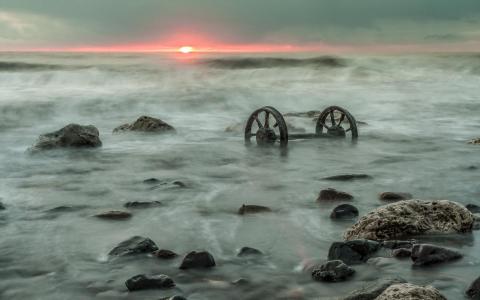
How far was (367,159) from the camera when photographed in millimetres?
16500

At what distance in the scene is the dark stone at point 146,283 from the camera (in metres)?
6.37

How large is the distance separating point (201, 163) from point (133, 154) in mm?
2415

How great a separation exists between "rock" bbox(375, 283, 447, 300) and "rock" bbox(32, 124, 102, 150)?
14348 millimetres

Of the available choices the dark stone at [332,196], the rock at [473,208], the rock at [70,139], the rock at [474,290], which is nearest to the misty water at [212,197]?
the rock at [474,290]

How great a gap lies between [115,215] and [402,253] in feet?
15.2

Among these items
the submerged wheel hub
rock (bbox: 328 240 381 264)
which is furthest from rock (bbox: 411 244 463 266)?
the submerged wheel hub

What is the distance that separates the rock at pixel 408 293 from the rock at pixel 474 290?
2.53 ft

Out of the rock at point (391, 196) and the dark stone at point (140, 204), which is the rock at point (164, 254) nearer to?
the dark stone at point (140, 204)

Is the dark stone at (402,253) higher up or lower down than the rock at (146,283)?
higher up

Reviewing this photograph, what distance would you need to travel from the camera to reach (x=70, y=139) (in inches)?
719

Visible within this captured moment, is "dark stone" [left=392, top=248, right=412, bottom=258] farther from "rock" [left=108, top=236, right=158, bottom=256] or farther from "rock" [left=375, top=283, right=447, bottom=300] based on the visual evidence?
"rock" [left=108, top=236, right=158, bottom=256]

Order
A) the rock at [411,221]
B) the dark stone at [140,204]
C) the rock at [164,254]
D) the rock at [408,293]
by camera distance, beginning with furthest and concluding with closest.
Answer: the dark stone at [140,204] → the rock at [411,221] → the rock at [164,254] → the rock at [408,293]

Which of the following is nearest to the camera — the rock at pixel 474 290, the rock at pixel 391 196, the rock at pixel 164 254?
the rock at pixel 474 290

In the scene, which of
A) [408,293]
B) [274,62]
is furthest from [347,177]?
[274,62]
